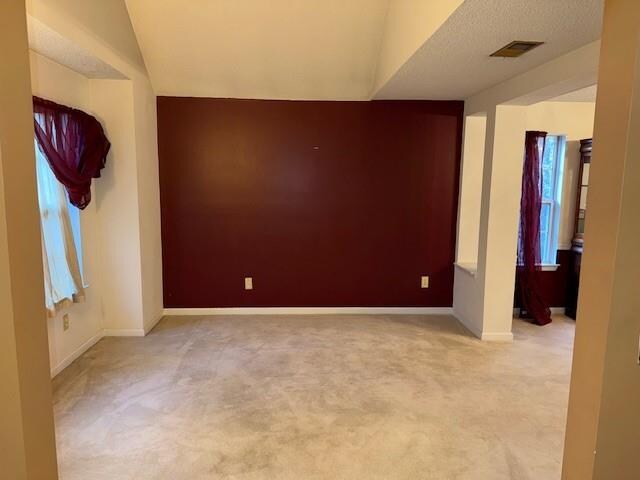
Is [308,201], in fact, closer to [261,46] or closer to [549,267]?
[261,46]

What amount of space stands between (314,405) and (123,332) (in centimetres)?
210

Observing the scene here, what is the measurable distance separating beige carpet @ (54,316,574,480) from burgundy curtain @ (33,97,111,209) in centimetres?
137

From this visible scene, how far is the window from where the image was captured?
4.58 meters

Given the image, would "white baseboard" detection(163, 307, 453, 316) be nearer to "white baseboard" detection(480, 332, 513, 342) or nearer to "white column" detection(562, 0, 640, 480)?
"white baseboard" detection(480, 332, 513, 342)

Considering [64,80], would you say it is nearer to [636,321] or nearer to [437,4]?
[437,4]

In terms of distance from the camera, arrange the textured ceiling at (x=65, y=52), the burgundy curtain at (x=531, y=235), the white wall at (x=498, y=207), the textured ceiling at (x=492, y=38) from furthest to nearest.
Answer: the burgundy curtain at (x=531, y=235) → the white wall at (x=498, y=207) → the textured ceiling at (x=65, y=52) → the textured ceiling at (x=492, y=38)

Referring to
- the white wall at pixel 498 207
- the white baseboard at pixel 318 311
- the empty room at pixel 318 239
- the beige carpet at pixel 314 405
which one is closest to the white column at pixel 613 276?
the empty room at pixel 318 239

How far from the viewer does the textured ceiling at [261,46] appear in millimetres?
3516

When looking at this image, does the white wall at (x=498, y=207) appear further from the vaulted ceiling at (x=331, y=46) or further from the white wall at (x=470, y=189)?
the vaulted ceiling at (x=331, y=46)

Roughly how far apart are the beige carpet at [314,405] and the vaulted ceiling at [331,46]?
2.15 m

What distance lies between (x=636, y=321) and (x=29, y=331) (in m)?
1.61

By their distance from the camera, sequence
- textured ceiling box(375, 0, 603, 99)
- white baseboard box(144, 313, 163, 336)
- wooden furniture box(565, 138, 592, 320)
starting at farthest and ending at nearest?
wooden furniture box(565, 138, 592, 320)
white baseboard box(144, 313, 163, 336)
textured ceiling box(375, 0, 603, 99)

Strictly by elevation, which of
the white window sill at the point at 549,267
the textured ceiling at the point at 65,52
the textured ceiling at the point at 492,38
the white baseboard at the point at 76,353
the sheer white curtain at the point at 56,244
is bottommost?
the white baseboard at the point at 76,353

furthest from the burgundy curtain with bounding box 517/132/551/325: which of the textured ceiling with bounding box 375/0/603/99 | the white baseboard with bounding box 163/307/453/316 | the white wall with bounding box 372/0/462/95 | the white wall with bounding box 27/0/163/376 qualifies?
the white wall with bounding box 27/0/163/376
